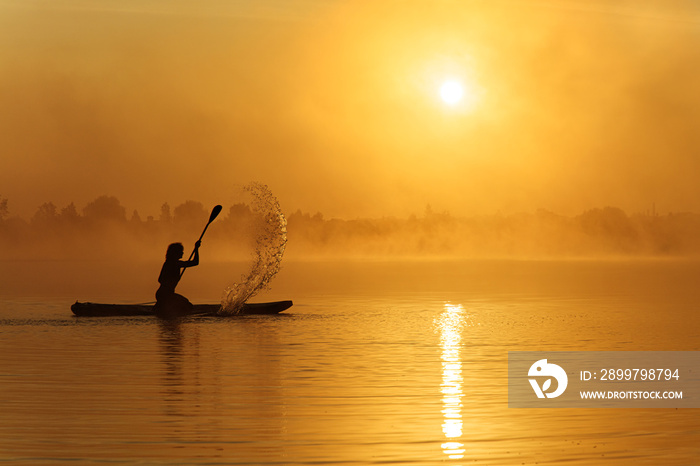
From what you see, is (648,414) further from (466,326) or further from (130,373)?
(466,326)

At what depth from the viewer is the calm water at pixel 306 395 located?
48.0ft

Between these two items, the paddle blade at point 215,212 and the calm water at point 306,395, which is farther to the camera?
the paddle blade at point 215,212

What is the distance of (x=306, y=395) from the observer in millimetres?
19969

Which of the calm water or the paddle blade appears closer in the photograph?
the calm water

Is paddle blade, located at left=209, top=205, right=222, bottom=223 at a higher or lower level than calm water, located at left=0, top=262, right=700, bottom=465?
higher

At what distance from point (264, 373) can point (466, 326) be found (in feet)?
49.4

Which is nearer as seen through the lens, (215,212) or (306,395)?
(306,395)

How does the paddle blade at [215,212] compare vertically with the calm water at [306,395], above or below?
above

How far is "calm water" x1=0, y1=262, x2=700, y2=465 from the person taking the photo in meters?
14.6

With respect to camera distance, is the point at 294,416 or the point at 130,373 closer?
the point at 294,416

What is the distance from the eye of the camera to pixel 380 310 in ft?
152

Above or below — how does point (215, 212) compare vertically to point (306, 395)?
above

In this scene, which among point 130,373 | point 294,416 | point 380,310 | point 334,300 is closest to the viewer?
point 294,416

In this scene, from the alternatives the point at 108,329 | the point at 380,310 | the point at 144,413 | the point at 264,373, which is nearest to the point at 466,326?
the point at 380,310
